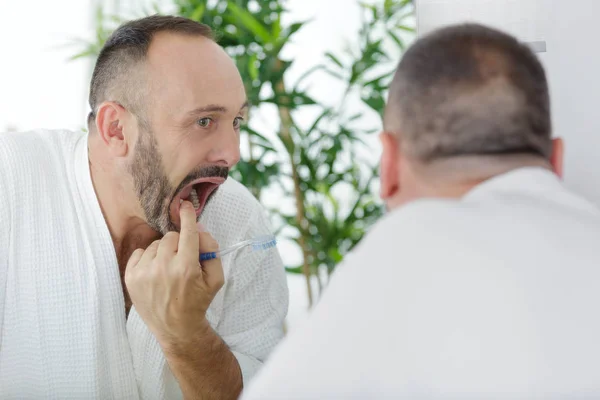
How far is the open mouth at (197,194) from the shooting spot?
1501 mm

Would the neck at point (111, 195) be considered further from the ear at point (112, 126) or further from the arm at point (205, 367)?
the arm at point (205, 367)

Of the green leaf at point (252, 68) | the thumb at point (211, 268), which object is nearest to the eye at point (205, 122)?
the thumb at point (211, 268)

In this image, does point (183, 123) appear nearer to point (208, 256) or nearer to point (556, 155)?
point (208, 256)

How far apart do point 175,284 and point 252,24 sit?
121 centimetres

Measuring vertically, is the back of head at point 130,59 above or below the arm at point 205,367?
above

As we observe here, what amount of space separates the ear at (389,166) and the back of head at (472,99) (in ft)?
0.05

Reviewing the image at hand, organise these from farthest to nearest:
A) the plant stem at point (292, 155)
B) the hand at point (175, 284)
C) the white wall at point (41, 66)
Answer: the white wall at point (41, 66), the plant stem at point (292, 155), the hand at point (175, 284)

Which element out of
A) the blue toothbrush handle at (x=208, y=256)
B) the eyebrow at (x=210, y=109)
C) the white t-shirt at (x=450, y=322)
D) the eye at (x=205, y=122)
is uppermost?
the white t-shirt at (x=450, y=322)

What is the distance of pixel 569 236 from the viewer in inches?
24.9

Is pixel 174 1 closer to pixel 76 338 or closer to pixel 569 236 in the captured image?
pixel 76 338

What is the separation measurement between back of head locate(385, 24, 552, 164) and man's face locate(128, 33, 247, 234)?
76 centimetres

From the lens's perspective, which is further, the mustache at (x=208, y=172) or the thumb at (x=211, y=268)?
the mustache at (x=208, y=172)

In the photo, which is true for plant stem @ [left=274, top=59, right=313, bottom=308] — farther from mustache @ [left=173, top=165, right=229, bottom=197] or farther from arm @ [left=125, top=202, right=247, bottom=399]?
arm @ [left=125, top=202, right=247, bottom=399]

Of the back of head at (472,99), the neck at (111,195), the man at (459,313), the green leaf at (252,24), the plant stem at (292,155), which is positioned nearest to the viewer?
the man at (459,313)
